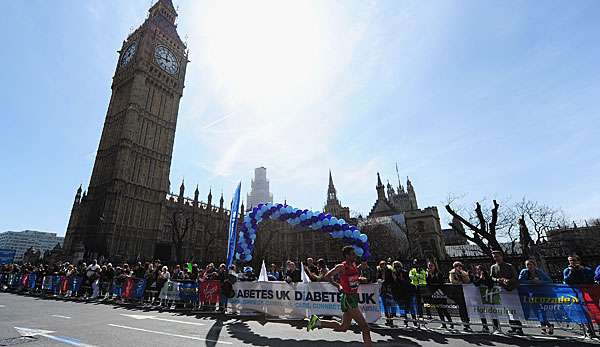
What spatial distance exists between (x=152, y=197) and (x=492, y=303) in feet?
169

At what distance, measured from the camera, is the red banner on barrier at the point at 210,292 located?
37.1 feet

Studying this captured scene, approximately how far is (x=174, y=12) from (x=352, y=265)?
7501 centimetres

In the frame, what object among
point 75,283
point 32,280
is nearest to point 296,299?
point 75,283

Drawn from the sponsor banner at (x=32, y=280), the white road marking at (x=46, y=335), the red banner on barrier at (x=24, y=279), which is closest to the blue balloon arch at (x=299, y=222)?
the white road marking at (x=46, y=335)

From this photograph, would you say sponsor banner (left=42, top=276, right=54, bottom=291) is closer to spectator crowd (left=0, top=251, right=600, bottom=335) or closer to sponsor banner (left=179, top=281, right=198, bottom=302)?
spectator crowd (left=0, top=251, right=600, bottom=335)

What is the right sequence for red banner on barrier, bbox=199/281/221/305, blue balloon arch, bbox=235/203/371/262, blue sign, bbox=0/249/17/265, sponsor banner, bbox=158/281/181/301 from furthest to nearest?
blue sign, bbox=0/249/17/265
blue balloon arch, bbox=235/203/371/262
sponsor banner, bbox=158/281/181/301
red banner on barrier, bbox=199/281/221/305

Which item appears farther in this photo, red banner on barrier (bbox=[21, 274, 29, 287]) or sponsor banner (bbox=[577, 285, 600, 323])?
red banner on barrier (bbox=[21, 274, 29, 287])

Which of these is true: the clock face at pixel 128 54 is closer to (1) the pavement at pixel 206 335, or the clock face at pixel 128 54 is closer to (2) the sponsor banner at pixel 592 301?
(1) the pavement at pixel 206 335

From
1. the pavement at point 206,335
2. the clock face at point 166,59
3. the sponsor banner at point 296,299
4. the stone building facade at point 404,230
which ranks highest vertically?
the clock face at point 166,59

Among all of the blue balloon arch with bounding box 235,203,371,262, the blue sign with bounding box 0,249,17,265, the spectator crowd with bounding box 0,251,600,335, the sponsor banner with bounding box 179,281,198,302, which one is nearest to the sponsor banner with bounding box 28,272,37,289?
the spectator crowd with bounding box 0,251,600,335

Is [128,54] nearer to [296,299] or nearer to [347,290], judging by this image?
[296,299]

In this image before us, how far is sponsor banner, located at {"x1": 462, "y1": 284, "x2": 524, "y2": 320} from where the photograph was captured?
7.22 metres

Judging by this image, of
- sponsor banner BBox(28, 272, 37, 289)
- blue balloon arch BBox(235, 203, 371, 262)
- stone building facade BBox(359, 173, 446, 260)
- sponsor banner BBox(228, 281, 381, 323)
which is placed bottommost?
sponsor banner BBox(228, 281, 381, 323)

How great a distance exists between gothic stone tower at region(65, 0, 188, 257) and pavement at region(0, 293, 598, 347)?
126ft
